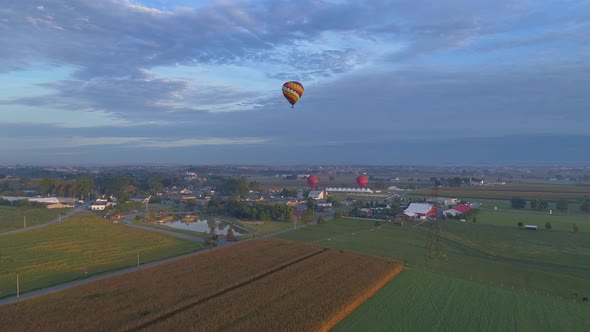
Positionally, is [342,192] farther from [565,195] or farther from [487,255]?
[487,255]

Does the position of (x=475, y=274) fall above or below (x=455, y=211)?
below

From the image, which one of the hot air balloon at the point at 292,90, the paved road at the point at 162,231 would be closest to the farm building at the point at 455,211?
the hot air balloon at the point at 292,90

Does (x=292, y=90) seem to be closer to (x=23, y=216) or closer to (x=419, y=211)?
(x=419, y=211)

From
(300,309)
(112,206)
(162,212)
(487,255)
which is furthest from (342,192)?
(300,309)

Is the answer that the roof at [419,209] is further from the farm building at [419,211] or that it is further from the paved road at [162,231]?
the paved road at [162,231]

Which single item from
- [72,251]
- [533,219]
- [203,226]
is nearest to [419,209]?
[533,219]

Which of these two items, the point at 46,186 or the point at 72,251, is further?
the point at 46,186

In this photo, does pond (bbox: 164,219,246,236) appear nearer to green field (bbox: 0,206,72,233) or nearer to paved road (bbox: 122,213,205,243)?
paved road (bbox: 122,213,205,243)
